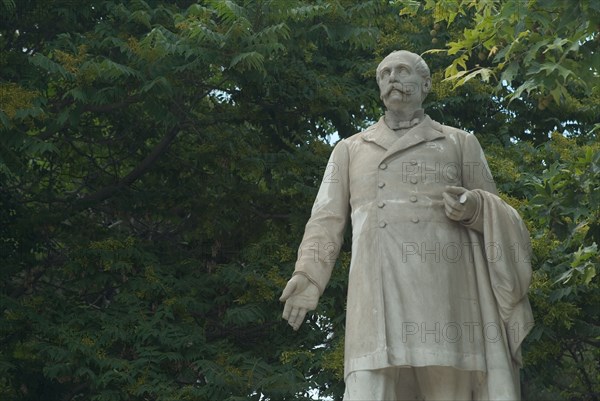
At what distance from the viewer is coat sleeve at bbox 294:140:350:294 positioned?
388 inches

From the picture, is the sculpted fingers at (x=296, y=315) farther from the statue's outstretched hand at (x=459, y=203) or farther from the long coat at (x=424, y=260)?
the statue's outstretched hand at (x=459, y=203)

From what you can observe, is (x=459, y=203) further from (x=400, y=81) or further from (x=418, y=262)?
(x=400, y=81)

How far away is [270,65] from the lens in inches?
647

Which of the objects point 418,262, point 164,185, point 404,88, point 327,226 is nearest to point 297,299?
point 327,226

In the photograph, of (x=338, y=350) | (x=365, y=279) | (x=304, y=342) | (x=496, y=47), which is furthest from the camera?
(x=304, y=342)

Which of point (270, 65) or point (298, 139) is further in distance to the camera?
point (298, 139)

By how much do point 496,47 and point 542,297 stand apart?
2451mm

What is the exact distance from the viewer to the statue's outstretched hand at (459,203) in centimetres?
960

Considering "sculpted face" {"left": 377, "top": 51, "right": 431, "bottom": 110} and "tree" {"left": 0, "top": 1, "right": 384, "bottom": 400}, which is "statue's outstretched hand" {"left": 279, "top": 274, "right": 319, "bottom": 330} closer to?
"sculpted face" {"left": 377, "top": 51, "right": 431, "bottom": 110}

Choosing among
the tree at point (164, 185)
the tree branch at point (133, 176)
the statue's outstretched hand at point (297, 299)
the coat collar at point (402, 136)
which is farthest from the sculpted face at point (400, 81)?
the tree branch at point (133, 176)

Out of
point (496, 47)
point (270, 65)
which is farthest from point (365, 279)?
point (270, 65)

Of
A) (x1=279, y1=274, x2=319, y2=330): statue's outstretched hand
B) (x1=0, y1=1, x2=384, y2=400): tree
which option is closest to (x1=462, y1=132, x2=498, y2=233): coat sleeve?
(x1=279, y1=274, x2=319, y2=330): statue's outstretched hand

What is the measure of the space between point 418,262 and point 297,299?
0.81m

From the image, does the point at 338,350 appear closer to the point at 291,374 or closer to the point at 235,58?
the point at 291,374
